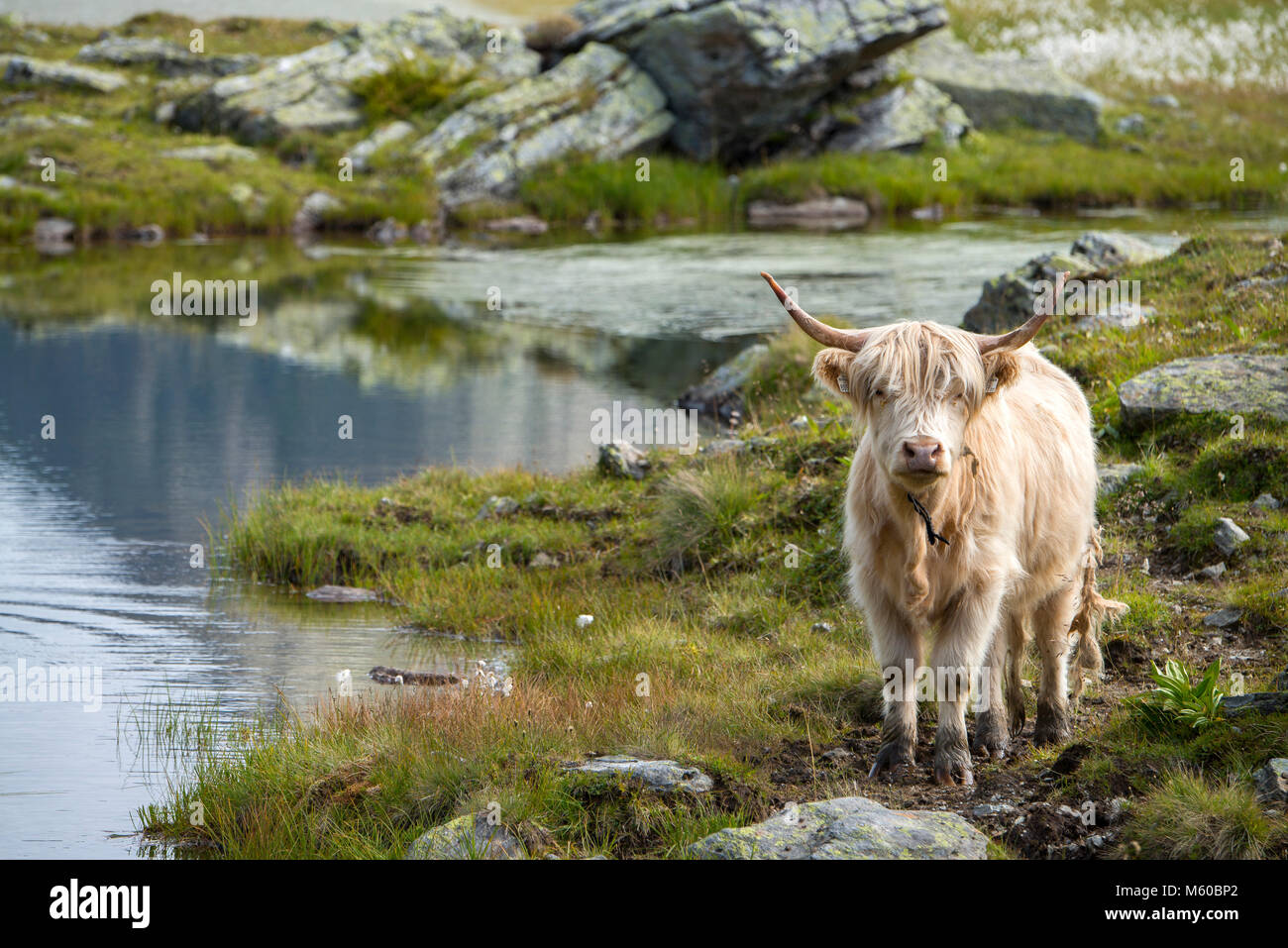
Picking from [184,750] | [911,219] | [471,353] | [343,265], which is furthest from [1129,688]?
[911,219]

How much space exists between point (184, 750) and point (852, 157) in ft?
110

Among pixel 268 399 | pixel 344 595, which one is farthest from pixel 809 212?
pixel 344 595

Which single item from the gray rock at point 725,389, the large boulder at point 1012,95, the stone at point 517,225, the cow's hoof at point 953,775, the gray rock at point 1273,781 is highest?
the large boulder at point 1012,95

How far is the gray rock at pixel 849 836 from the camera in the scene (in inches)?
189

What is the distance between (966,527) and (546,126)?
33.8 m

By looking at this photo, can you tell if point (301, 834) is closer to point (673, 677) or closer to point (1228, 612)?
point (673, 677)

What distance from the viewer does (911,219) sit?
34469 mm

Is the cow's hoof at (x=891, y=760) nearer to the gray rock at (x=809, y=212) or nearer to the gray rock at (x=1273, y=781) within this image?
the gray rock at (x=1273, y=781)

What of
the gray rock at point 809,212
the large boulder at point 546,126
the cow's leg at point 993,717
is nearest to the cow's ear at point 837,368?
the cow's leg at point 993,717

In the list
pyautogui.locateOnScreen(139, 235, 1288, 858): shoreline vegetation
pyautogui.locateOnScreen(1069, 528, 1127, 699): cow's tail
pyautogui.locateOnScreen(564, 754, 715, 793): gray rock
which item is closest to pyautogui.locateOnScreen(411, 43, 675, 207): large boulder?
pyautogui.locateOnScreen(139, 235, 1288, 858): shoreline vegetation

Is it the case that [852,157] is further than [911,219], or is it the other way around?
[852,157]

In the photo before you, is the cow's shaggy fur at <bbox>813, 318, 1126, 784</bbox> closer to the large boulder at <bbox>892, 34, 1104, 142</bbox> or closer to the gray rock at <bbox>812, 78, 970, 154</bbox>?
the gray rock at <bbox>812, 78, 970, 154</bbox>

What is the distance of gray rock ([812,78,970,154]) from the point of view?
38.9 m

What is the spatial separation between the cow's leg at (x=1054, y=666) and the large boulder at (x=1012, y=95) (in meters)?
38.3
